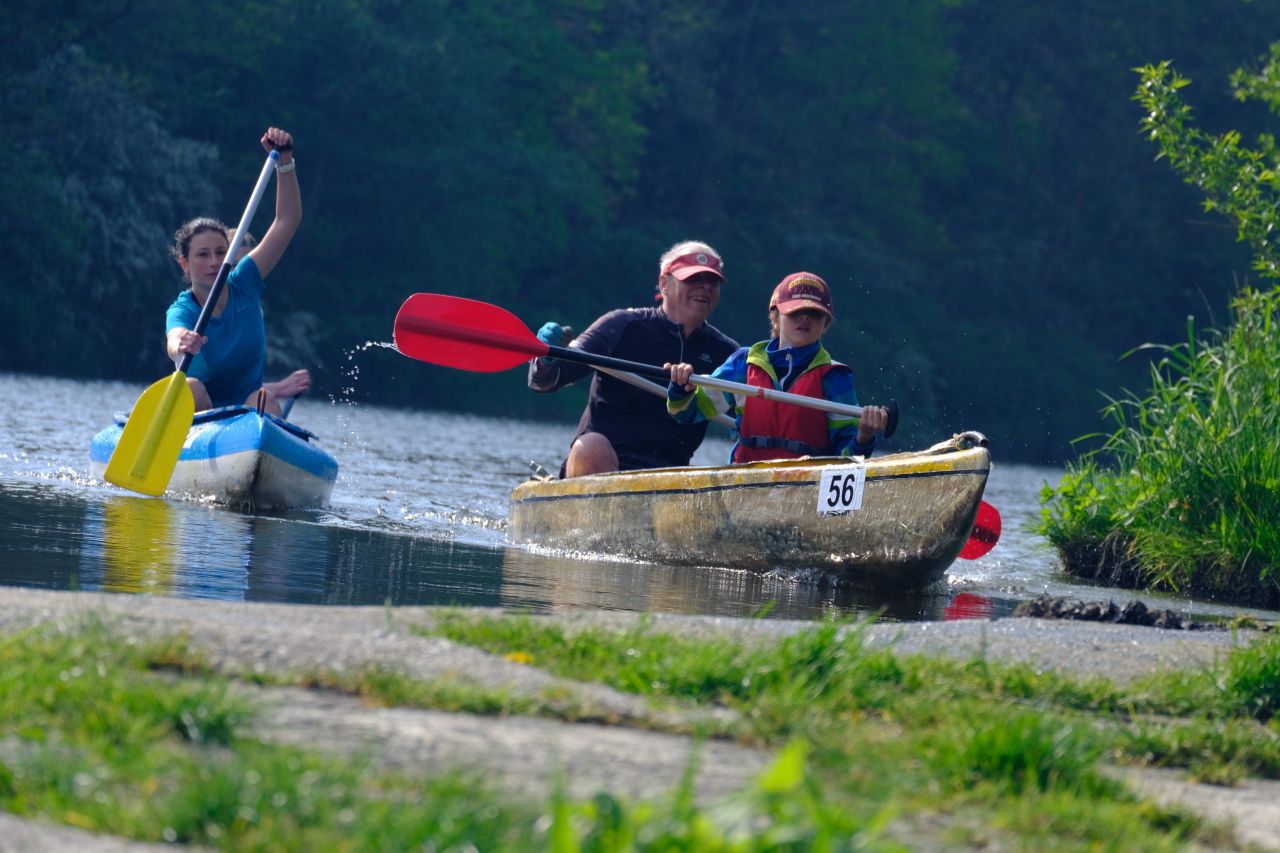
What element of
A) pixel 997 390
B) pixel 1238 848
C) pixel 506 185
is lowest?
pixel 1238 848

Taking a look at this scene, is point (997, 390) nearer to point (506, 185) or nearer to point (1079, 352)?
point (1079, 352)

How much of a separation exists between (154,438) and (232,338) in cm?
100

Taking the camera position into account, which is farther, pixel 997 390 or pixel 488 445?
pixel 997 390

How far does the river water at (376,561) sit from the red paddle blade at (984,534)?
17 cm

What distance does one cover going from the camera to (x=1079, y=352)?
151 feet

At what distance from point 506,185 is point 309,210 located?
15.5 feet

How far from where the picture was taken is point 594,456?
8797 mm

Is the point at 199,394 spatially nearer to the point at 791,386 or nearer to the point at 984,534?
the point at 791,386

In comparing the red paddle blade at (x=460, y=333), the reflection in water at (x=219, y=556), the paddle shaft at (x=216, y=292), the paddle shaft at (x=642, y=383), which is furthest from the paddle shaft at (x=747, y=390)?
the paddle shaft at (x=216, y=292)

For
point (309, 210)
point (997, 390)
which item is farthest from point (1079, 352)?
point (309, 210)

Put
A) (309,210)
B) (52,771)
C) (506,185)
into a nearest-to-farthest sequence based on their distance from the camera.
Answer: (52,771), (309,210), (506,185)

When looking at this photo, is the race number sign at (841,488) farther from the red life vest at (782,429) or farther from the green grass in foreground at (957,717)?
the green grass in foreground at (957,717)

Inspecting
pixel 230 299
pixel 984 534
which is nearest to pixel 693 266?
pixel 984 534

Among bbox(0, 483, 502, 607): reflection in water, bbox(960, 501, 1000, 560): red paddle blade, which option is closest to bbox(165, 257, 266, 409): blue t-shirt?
bbox(0, 483, 502, 607): reflection in water
